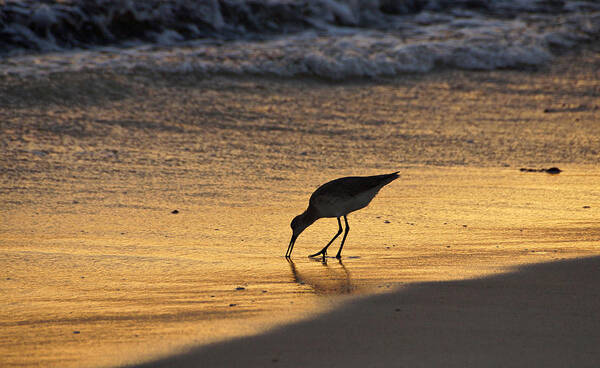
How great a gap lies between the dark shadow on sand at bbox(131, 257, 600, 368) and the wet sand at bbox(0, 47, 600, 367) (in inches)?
1.0

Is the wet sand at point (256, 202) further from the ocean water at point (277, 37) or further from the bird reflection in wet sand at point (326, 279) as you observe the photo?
the ocean water at point (277, 37)

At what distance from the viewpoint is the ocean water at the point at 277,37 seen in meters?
9.96

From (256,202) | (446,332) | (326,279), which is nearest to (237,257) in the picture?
(326,279)

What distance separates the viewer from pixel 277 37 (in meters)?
11.7

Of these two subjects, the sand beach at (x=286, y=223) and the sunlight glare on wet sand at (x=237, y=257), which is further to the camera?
the sunlight glare on wet sand at (x=237, y=257)

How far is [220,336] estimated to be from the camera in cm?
304

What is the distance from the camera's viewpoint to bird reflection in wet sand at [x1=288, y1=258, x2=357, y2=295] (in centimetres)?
379

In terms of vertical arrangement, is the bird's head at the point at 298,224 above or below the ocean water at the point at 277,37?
above

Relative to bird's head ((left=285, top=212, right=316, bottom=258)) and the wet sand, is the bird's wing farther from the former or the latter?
the wet sand

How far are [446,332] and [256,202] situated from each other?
277 cm

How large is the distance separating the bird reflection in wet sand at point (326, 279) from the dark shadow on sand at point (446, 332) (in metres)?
0.28

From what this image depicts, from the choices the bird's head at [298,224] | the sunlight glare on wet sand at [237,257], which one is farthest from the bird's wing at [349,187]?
the sunlight glare on wet sand at [237,257]

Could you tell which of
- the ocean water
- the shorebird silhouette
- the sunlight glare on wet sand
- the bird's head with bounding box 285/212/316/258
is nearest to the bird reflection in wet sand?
the sunlight glare on wet sand

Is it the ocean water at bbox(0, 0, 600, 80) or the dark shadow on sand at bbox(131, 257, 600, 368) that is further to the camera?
the ocean water at bbox(0, 0, 600, 80)
